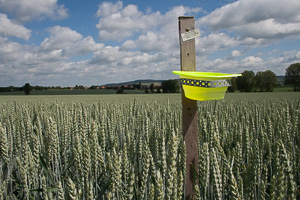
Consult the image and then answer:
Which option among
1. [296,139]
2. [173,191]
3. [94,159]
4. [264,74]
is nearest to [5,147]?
[94,159]

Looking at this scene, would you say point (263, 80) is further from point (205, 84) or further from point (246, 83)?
point (205, 84)

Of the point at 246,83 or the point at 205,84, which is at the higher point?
the point at 246,83

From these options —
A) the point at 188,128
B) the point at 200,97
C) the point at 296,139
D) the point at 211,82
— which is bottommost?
the point at 296,139

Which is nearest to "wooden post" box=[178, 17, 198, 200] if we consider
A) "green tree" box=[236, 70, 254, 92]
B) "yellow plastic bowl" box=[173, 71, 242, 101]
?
"yellow plastic bowl" box=[173, 71, 242, 101]

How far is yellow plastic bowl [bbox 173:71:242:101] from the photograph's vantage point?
1.63 meters

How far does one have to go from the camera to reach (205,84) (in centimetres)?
166

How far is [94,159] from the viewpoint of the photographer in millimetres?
1436

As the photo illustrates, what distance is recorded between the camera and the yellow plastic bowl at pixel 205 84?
5.34 ft

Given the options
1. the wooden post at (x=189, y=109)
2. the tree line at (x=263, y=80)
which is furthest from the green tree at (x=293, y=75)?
the wooden post at (x=189, y=109)

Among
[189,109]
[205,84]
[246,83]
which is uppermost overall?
[246,83]

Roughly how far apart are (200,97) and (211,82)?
152mm

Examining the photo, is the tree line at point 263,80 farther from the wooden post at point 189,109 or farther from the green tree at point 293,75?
the wooden post at point 189,109

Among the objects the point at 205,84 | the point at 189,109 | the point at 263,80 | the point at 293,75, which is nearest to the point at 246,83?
the point at 263,80

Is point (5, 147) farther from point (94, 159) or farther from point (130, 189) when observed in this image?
point (130, 189)
